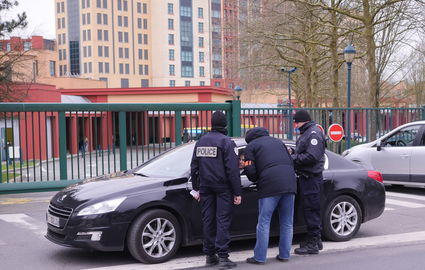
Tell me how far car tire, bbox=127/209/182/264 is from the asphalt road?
13cm

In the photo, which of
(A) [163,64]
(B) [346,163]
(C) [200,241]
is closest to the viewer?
(C) [200,241]

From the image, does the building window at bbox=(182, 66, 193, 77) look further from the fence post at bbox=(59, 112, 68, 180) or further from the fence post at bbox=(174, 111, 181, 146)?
the fence post at bbox=(59, 112, 68, 180)

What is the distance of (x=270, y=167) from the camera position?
571 cm

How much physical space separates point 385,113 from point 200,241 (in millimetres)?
12227

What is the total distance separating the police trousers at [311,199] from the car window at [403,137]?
249 inches

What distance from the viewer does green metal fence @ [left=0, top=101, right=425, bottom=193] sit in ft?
37.2

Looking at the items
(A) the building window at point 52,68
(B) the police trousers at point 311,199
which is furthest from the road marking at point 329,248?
(A) the building window at point 52,68

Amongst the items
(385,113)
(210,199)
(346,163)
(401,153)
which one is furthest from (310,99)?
(210,199)

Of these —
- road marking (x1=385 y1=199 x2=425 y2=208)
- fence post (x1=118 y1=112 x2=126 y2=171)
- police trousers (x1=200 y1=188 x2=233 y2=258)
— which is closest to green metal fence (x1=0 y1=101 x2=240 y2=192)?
fence post (x1=118 y1=112 x2=126 y2=171)

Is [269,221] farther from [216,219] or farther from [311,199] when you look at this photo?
[311,199]

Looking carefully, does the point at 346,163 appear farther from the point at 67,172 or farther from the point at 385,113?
the point at 385,113

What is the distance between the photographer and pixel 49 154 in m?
11.5

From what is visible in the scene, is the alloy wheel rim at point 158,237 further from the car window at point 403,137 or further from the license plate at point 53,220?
the car window at point 403,137

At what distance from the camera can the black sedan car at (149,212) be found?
225 inches
